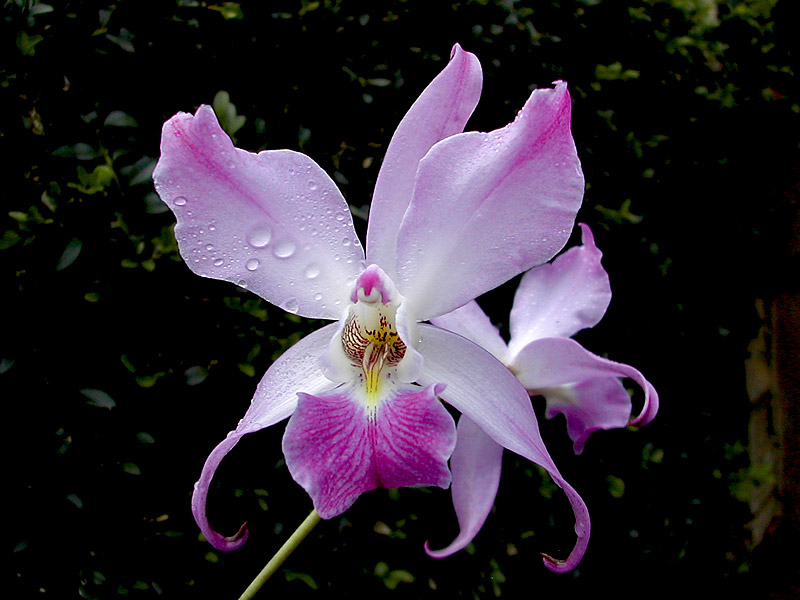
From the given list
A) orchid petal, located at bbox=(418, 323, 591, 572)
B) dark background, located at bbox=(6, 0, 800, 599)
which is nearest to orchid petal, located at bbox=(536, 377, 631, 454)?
orchid petal, located at bbox=(418, 323, 591, 572)

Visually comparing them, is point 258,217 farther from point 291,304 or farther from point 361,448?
point 361,448

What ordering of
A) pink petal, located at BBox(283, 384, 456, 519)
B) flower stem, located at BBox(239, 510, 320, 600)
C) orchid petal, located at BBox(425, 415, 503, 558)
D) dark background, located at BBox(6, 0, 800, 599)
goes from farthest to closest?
dark background, located at BBox(6, 0, 800, 599) < orchid petal, located at BBox(425, 415, 503, 558) < flower stem, located at BBox(239, 510, 320, 600) < pink petal, located at BBox(283, 384, 456, 519)

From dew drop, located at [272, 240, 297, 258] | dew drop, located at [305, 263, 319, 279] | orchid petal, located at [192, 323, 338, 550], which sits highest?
dew drop, located at [272, 240, 297, 258]

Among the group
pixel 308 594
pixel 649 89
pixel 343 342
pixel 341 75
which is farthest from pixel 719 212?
pixel 343 342

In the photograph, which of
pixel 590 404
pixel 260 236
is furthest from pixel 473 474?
pixel 260 236

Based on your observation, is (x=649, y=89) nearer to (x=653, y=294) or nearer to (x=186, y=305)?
(x=653, y=294)

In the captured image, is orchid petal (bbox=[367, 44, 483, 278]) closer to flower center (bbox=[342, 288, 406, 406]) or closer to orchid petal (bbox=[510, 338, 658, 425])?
flower center (bbox=[342, 288, 406, 406])

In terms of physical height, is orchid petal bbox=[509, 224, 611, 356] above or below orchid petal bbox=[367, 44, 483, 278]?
below
